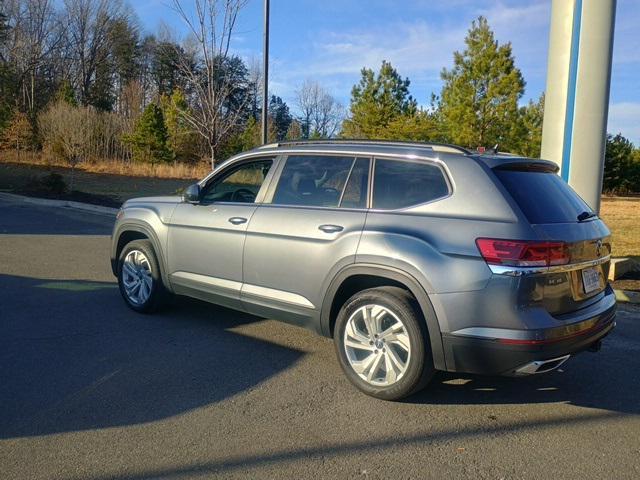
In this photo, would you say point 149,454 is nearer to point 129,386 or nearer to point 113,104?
point 129,386

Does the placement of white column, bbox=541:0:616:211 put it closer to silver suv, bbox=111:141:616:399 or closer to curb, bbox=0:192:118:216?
silver suv, bbox=111:141:616:399

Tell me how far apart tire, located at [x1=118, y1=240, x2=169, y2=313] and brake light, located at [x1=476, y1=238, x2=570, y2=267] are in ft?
11.4

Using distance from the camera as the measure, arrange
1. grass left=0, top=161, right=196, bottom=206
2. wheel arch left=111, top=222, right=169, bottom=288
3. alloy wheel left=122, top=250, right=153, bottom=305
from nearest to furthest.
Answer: wheel arch left=111, top=222, right=169, bottom=288 → alloy wheel left=122, top=250, right=153, bottom=305 → grass left=0, top=161, right=196, bottom=206

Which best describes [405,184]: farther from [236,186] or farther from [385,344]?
[236,186]

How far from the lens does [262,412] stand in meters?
3.71

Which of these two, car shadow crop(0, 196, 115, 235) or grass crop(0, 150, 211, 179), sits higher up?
grass crop(0, 150, 211, 179)

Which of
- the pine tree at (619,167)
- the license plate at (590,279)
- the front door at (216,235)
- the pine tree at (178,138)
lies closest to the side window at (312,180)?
the front door at (216,235)

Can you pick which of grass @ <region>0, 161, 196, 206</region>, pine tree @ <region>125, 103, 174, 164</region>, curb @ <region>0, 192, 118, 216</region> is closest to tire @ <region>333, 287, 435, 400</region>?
curb @ <region>0, 192, 118, 216</region>

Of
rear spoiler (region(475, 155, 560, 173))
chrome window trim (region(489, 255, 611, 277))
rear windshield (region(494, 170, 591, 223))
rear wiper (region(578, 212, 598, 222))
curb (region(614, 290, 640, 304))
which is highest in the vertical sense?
rear spoiler (region(475, 155, 560, 173))

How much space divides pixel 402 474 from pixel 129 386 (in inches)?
83.8

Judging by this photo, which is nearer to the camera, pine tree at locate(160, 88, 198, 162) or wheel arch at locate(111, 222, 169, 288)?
wheel arch at locate(111, 222, 169, 288)

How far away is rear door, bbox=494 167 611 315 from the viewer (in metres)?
3.47

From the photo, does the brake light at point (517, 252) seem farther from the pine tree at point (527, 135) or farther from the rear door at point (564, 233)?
the pine tree at point (527, 135)

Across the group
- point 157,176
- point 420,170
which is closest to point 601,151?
point 420,170
